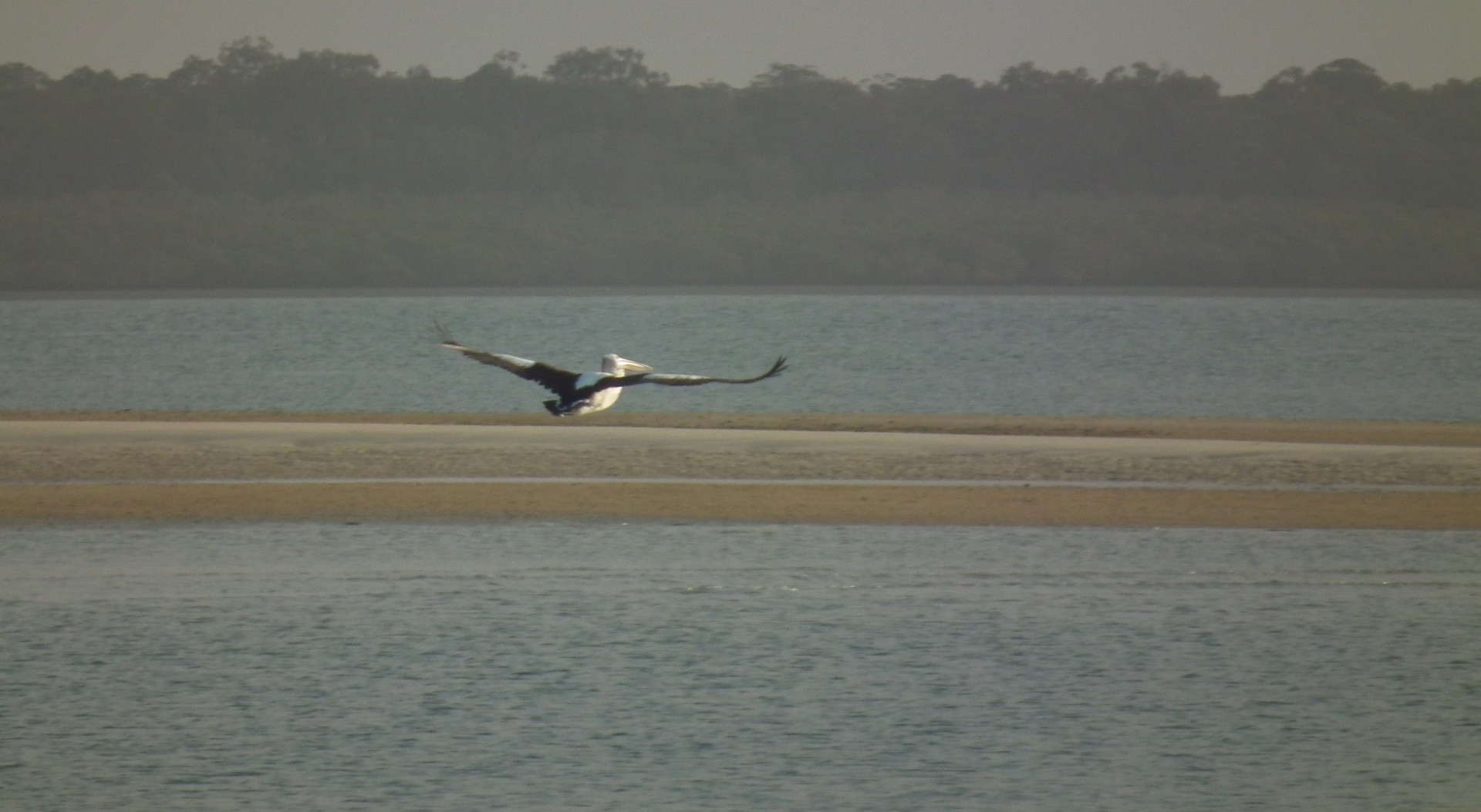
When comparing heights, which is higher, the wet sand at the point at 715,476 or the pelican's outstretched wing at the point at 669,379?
the pelican's outstretched wing at the point at 669,379

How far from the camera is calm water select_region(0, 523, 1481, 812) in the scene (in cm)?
1163

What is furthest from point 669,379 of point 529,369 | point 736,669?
point 736,669

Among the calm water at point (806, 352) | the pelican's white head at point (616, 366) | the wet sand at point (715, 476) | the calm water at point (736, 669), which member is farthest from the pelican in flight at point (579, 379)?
the calm water at point (806, 352)

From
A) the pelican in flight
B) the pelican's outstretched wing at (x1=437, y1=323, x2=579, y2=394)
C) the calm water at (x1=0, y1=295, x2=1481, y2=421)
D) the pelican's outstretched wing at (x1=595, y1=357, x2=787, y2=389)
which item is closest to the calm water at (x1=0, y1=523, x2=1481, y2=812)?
the pelican in flight

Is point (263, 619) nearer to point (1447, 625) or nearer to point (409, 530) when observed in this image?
point (409, 530)

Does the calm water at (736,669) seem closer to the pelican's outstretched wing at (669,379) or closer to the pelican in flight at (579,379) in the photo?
the pelican in flight at (579,379)

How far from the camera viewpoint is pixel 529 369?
18.6 meters

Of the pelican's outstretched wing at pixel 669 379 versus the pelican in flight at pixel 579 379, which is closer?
the pelican's outstretched wing at pixel 669 379

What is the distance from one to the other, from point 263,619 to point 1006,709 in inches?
252

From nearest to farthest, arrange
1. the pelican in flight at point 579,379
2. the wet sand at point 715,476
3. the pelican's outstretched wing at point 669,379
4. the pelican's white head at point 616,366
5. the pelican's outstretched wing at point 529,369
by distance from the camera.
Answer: the pelican's outstretched wing at point 669,379
the pelican's outstretched wing at point 529,369
the pelican in flight at point 579,379
the pelican's white head at point 616,366
the wet sand at point 715,476

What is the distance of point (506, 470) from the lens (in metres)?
24.4

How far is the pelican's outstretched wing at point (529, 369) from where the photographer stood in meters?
18.2

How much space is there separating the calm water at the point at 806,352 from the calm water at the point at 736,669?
61.8ft

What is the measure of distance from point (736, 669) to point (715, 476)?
989cm
